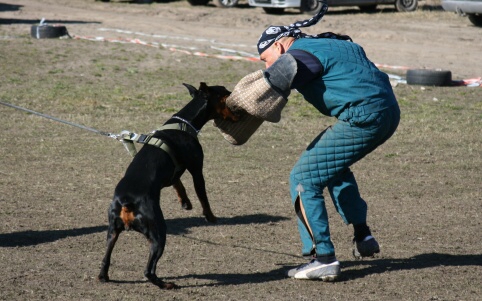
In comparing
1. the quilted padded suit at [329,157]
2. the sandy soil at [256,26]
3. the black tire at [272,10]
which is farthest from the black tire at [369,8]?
the quilted padded suit at [329,157]

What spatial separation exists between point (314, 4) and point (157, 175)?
19.0m

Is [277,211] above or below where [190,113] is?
below

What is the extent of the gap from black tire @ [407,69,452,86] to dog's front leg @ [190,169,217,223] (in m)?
8.31

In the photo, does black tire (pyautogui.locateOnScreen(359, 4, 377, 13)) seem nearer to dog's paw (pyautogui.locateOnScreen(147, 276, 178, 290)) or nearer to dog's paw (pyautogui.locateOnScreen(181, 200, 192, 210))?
dog's paw (pyautogui.locateOnScreen(181, 200, 192, 210))

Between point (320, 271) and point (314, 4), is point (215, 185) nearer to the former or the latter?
point (320, 271)

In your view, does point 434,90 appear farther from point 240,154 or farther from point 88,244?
point 88,244

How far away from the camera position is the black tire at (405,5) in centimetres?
2506

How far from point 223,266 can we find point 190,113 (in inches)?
46.9

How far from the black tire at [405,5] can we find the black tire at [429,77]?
11.3m

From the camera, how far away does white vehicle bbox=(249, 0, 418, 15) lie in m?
23.6

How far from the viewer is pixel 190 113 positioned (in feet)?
20.6

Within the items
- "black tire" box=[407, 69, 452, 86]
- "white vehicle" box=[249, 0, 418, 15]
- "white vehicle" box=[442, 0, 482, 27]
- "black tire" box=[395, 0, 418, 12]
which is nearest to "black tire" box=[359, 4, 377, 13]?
"white vehicle" box=[249, 0, 418, 15]

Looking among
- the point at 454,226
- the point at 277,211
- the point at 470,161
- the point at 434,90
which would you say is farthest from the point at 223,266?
the point at 434,90

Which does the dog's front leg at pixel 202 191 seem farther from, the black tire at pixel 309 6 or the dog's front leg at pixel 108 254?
the black tire at pixel 309 6
